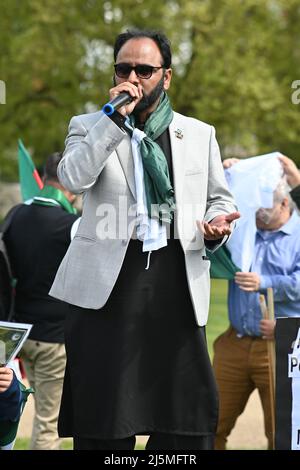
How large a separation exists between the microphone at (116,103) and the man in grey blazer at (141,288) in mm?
135

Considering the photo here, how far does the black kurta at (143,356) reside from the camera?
Result: 3793 mm

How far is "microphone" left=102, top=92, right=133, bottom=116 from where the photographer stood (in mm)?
3582

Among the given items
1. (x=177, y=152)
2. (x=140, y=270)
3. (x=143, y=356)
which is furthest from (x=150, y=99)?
(x=143, y=356)

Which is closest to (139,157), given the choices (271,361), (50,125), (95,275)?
(95,275)

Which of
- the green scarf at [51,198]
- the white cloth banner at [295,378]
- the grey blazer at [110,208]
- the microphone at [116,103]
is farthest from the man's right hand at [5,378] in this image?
the green scarf at [51,198]

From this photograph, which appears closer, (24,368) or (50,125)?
(24,368)

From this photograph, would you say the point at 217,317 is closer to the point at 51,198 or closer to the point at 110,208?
the point at 51,198

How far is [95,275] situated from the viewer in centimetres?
378

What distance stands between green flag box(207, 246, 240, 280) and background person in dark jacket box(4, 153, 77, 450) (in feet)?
3.89

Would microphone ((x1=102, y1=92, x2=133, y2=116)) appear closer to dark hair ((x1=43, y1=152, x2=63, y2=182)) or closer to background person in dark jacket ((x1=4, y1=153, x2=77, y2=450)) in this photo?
background person in dark jacket ((x1=4, y1=153, x2=77, y2=450))

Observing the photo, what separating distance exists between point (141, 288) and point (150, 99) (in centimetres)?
76

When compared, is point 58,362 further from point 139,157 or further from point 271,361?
point 139,157

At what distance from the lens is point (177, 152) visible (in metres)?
3.90
